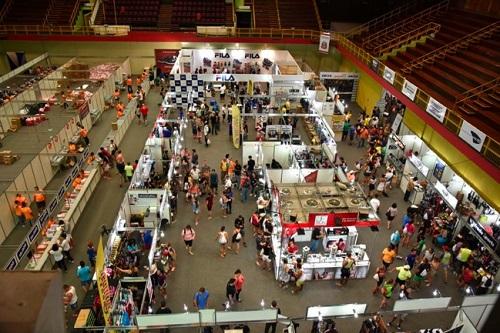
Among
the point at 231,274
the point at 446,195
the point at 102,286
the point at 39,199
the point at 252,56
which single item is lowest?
the point at 231,274

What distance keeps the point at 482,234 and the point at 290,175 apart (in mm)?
6161

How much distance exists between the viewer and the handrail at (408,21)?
2494 cm

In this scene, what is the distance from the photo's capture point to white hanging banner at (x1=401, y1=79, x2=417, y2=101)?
1662 centimetres

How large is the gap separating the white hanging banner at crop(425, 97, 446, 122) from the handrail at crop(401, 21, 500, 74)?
4798mm

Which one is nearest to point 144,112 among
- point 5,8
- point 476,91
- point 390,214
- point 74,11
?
point 390,214

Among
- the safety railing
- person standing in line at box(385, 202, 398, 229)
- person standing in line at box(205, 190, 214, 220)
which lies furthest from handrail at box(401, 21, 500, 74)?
person standing in line at box(205, 190, 214, 220)

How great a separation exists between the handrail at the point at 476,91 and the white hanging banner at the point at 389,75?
351 centimetres

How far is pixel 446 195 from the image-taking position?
13445 millimetres

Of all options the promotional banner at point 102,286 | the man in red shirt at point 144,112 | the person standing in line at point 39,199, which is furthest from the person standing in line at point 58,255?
the man in red shirt at point 144,112

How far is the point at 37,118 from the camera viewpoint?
1633 centimetres

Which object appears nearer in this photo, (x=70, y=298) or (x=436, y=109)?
(x=70, y=298)

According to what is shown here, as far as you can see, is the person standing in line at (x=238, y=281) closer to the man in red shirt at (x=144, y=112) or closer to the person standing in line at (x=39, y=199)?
the person standing in line at (x=39, y=199)

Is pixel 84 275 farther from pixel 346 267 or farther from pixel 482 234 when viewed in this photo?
pixel 482 234

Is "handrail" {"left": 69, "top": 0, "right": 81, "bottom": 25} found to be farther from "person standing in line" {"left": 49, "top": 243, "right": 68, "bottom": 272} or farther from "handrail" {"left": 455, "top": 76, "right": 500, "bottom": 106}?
"handrail" {"left": 455, "top": 76, "right": 500, "bottom": 106}
